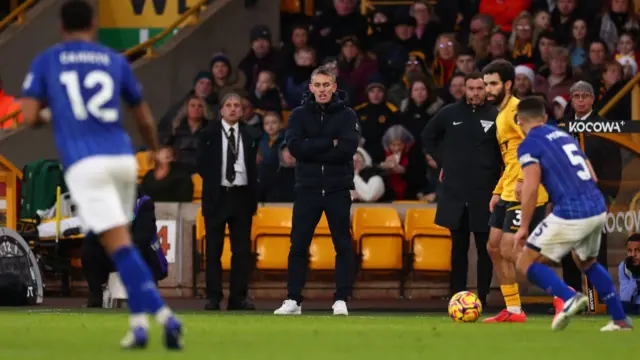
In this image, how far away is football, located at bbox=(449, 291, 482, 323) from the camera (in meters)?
13.2

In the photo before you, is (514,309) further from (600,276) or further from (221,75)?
(221,75)

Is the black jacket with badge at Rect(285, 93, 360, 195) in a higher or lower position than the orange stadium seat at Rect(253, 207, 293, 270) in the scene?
higher

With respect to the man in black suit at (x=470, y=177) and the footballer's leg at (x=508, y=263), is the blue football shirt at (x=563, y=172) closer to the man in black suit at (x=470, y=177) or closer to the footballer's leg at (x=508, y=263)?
the footballer's leg at (x=508, y=263)

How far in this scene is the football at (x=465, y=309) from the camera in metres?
13.2

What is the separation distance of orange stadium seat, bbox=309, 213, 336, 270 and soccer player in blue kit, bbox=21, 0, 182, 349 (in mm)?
9318

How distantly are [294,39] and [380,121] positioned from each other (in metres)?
2.51

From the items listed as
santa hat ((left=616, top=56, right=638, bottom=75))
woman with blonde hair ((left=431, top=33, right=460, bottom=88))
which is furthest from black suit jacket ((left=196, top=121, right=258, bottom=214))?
santa hat ((left=616, top=56, right=638, bottom=75))

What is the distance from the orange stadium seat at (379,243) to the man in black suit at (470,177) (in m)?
3.42

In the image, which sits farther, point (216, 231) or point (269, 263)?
point (269, 263)

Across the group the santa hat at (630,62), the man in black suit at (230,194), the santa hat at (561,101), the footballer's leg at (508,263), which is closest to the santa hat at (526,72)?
the santa hat at (561,101)

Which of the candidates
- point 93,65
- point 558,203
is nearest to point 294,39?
point 558,203

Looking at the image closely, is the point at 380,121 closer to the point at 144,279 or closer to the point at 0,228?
the point at 0,228

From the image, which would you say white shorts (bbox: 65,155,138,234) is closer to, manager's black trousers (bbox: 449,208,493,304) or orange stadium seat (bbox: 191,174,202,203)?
manager's black trousers (bbox: 449,208,493,304)

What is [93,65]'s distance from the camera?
9320 millimetres
